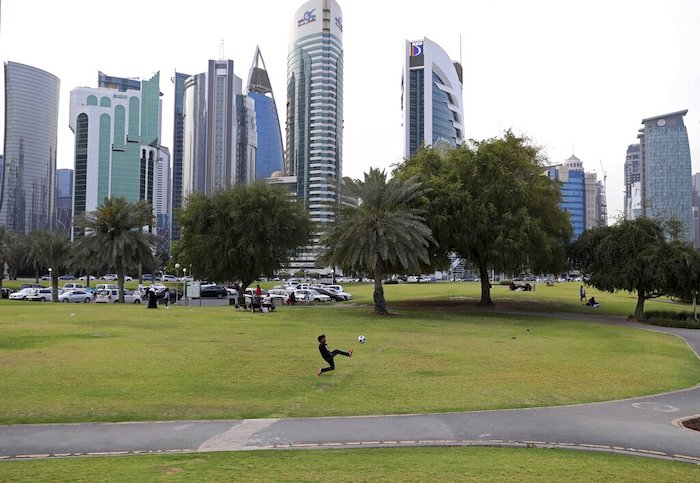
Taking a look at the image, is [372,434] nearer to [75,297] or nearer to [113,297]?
[113,297]

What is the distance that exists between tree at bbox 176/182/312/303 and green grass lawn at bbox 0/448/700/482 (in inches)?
1470

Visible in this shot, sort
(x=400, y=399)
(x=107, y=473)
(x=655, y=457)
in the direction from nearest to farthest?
1. (x=107, y=473)
2. (x=655, y=457)
3. (x=400, y=399)

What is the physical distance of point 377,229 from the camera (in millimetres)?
38531

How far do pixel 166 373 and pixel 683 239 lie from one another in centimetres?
3673

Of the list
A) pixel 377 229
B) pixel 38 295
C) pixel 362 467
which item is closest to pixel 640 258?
pixel 377 229

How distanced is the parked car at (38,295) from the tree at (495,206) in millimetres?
34199

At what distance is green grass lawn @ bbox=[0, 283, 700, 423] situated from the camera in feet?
44.0

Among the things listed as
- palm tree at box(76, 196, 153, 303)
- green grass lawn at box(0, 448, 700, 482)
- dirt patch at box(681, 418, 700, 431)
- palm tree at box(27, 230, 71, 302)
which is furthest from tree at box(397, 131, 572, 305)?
palm tree at box(27, 230, 71, 302)

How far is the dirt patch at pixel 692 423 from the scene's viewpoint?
12555mm

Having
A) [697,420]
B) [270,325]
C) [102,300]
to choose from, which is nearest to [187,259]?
[102,300]

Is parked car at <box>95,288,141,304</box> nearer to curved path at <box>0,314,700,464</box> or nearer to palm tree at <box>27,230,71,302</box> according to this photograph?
palm tree at <box>27,230,71,302</box>

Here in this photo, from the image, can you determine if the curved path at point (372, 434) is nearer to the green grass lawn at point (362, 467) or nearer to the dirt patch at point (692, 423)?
the dirt patch at point (692, 423)

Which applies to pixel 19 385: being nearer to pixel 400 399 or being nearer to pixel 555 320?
pixel 400 399

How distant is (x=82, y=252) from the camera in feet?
165
